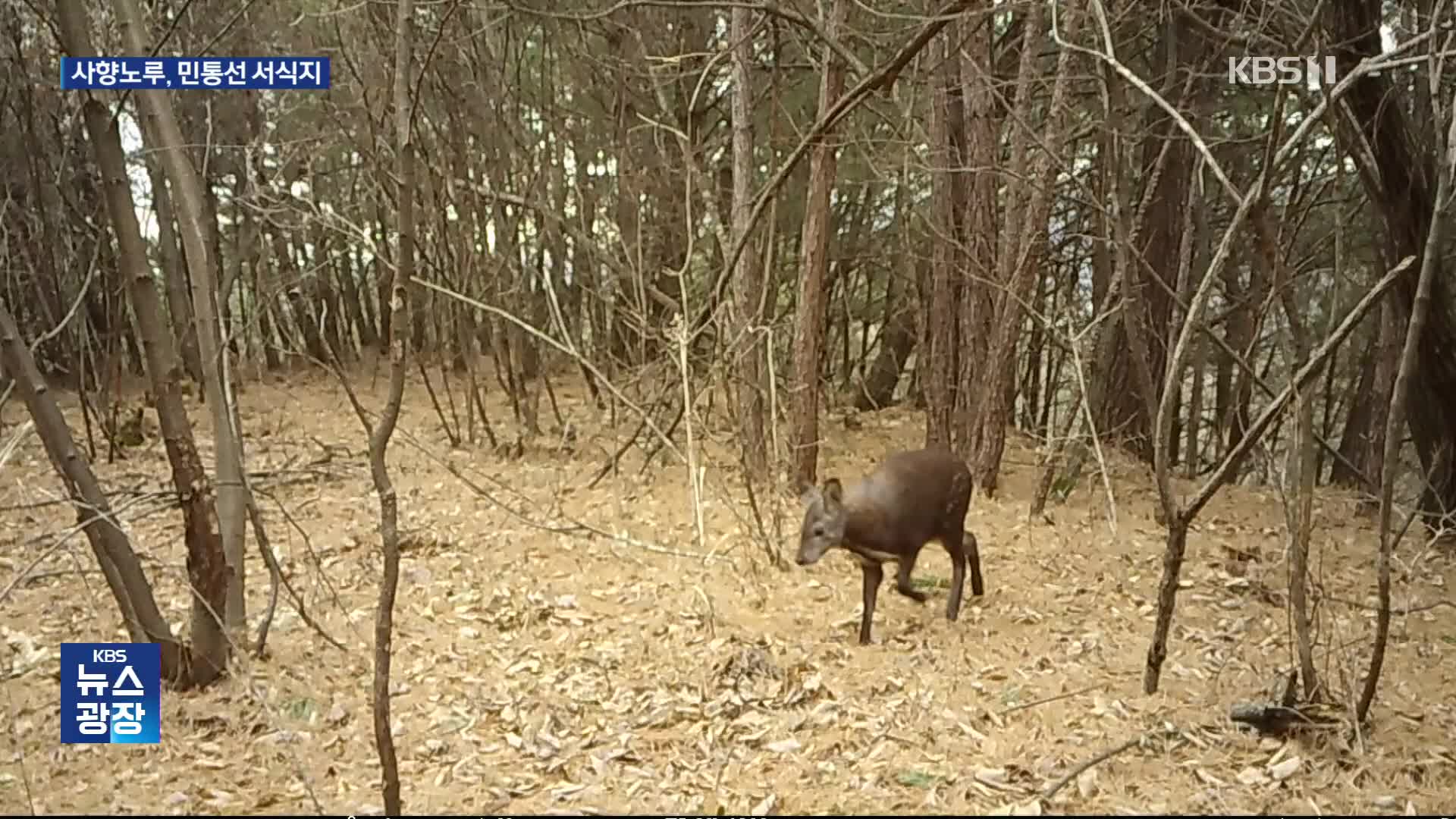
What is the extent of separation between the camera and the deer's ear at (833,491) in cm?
530

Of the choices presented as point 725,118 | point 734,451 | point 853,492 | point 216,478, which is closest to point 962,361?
point 734,451

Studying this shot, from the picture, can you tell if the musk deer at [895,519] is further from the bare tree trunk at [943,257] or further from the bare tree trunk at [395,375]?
the bare tree trunk at [943,257]

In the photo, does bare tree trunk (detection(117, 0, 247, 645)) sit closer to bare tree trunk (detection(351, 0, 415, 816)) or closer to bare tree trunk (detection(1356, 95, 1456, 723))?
bare tree trunk (detection(351, 0, 415, 816))

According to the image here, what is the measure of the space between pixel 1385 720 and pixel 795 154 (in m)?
3.22

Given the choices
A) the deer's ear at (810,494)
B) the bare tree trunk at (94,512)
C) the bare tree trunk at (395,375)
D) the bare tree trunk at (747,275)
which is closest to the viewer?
the bare tree trunk at (395,375)

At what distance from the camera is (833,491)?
5332 mm

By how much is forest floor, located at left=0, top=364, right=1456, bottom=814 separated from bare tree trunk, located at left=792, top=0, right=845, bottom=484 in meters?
0.57

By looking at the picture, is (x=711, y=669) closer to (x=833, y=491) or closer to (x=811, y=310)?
(x=833, y=491)

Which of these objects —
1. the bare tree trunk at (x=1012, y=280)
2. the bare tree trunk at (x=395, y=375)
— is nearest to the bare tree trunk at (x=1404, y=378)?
the bare tree trunk at (x=395, y=375)

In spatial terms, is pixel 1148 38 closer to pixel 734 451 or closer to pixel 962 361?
pixel 962 361

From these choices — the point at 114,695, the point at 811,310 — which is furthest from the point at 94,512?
the point at 811,310

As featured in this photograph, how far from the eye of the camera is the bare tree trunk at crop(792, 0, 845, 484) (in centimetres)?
773

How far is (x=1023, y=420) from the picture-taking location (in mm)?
13367

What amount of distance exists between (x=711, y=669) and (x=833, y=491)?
101 cm
